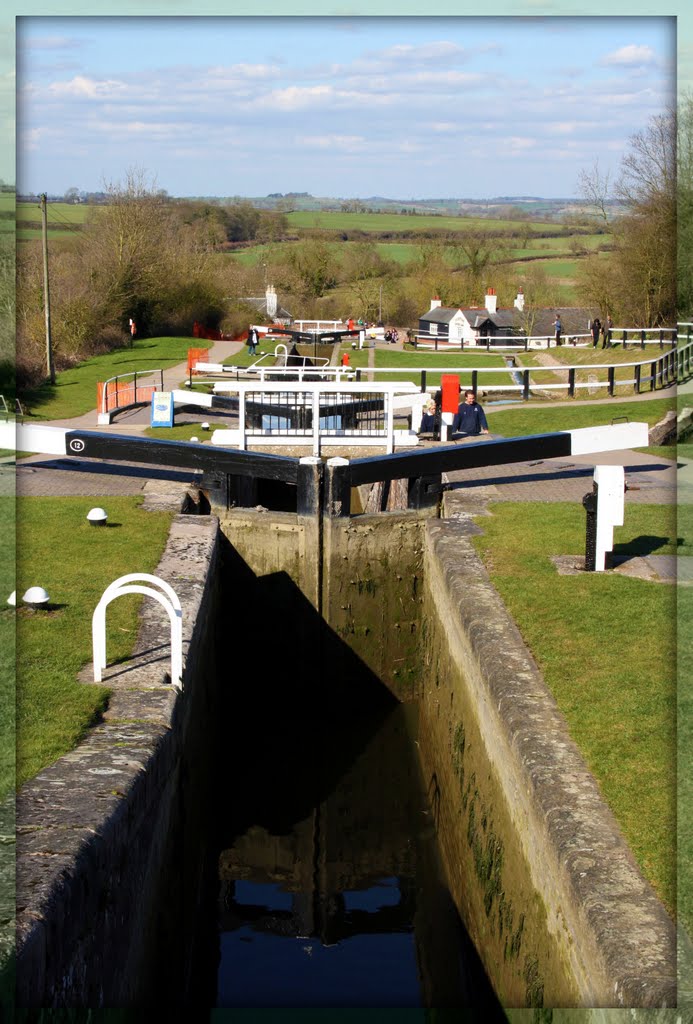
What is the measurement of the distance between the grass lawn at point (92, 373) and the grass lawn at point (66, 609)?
7.98 meters

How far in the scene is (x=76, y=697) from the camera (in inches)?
245

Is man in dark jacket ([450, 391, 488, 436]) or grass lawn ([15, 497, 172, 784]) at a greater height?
man in dark jacket ([450, 391, 488, 436])

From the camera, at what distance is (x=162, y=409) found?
1678 centimetres

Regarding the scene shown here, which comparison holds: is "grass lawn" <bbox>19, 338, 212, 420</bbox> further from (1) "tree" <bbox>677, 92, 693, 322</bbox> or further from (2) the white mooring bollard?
(2) the white mooring bollard

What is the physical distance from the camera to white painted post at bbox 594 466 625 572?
350 inches

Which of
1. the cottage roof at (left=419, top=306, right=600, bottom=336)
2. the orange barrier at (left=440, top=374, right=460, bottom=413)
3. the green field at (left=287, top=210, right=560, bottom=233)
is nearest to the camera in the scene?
Result: the orange barrier at (left=440, top=374, right=460, bottom=413)

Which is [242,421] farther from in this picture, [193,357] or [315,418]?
[193,357]

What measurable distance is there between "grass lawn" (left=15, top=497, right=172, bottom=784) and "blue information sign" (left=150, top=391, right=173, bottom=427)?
16.0 feet

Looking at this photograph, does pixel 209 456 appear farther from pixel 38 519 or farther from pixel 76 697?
pixel 76 697

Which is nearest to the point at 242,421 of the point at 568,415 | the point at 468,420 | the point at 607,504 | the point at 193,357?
the point at 468,420

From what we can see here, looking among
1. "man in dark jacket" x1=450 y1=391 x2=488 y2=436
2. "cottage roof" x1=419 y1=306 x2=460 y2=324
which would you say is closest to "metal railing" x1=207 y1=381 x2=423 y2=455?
"man in dark jacket" x1=450 y1=391 x2=488 y2=436

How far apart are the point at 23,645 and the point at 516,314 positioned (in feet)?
168

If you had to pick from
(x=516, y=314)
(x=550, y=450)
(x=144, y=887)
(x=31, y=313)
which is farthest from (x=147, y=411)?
(x=516, y=314)

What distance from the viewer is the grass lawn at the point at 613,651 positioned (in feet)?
17.2
